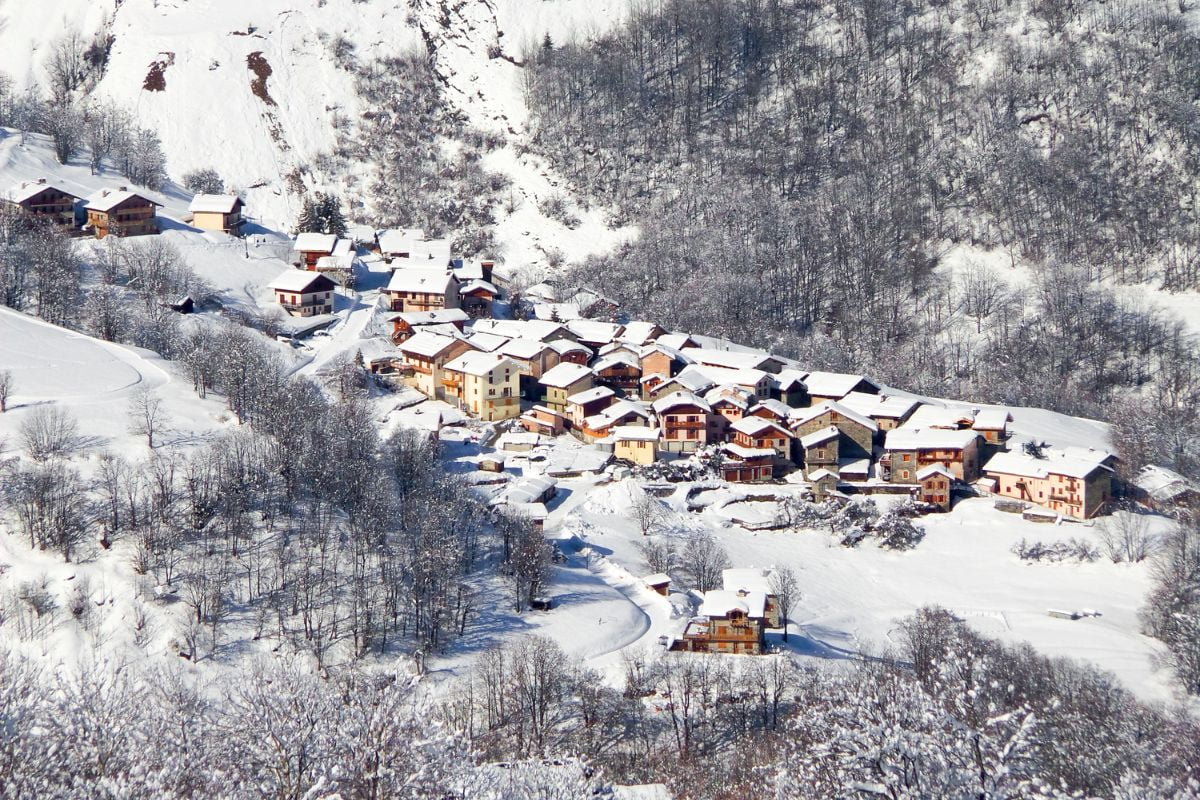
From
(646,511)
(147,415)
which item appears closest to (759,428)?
(646,511)

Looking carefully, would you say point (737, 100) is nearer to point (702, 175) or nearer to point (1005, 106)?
point (702, 175)

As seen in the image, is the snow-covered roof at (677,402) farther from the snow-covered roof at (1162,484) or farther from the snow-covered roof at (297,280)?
the snow-covered roof at (297,280)

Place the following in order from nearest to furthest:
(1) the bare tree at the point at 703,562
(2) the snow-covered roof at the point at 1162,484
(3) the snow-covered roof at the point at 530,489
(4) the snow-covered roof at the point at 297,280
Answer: (1) the bare tree at the point at 703,562 < (3) the snow-covered roof at the point at 530,489 < (2) the snow-covered roof at the point at 1162,484 < (4) the snow-covered roof at the point at 297,280

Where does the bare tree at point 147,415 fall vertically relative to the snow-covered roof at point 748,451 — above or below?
above

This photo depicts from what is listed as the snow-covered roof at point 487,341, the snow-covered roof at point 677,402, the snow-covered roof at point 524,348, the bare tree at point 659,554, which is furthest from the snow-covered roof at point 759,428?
the snow-covered roof at point 487,341

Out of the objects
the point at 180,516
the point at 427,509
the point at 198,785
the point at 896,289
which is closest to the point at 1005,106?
the point at 896,289

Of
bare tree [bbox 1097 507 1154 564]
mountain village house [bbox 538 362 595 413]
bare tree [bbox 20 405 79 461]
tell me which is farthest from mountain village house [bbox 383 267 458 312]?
bare tree [bbox 1097 507 1154 564]
